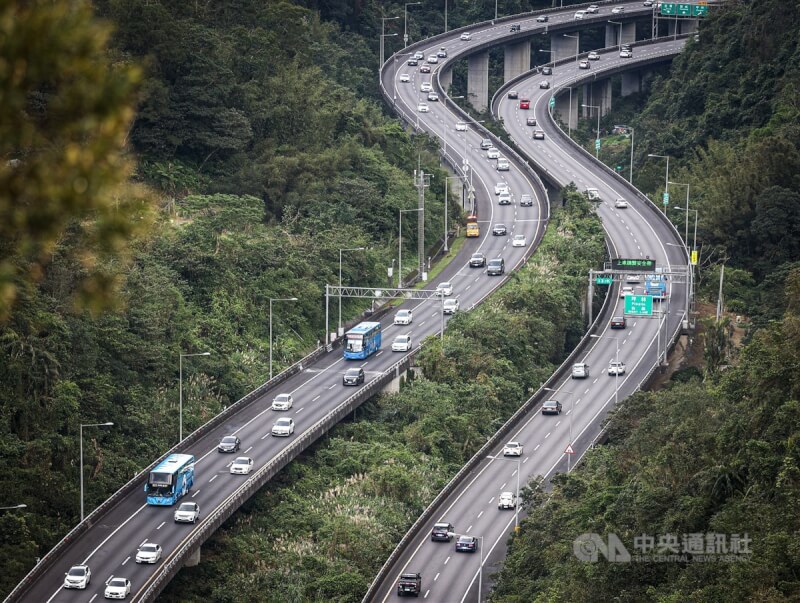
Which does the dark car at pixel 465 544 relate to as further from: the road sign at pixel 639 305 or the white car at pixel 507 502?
the road sign at pixel 639 305

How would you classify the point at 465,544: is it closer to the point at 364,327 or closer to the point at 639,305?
→ the point at 364,327

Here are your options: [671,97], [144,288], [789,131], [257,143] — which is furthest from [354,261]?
[671,97]

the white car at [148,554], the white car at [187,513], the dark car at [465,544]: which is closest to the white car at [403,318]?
the dark car at [465,544]

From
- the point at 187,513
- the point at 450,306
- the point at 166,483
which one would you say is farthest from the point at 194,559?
the point at 450,306

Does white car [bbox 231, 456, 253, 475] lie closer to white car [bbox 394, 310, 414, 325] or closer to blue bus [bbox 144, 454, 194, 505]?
blue bus [bbox 144, 454, 194, 505]

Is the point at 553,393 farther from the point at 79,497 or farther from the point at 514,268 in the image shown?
the point at 79,497

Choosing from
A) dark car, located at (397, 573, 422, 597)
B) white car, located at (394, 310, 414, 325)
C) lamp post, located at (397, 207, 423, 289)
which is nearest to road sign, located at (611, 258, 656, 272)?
lamp post, located at (397, 207, 423, 289)
